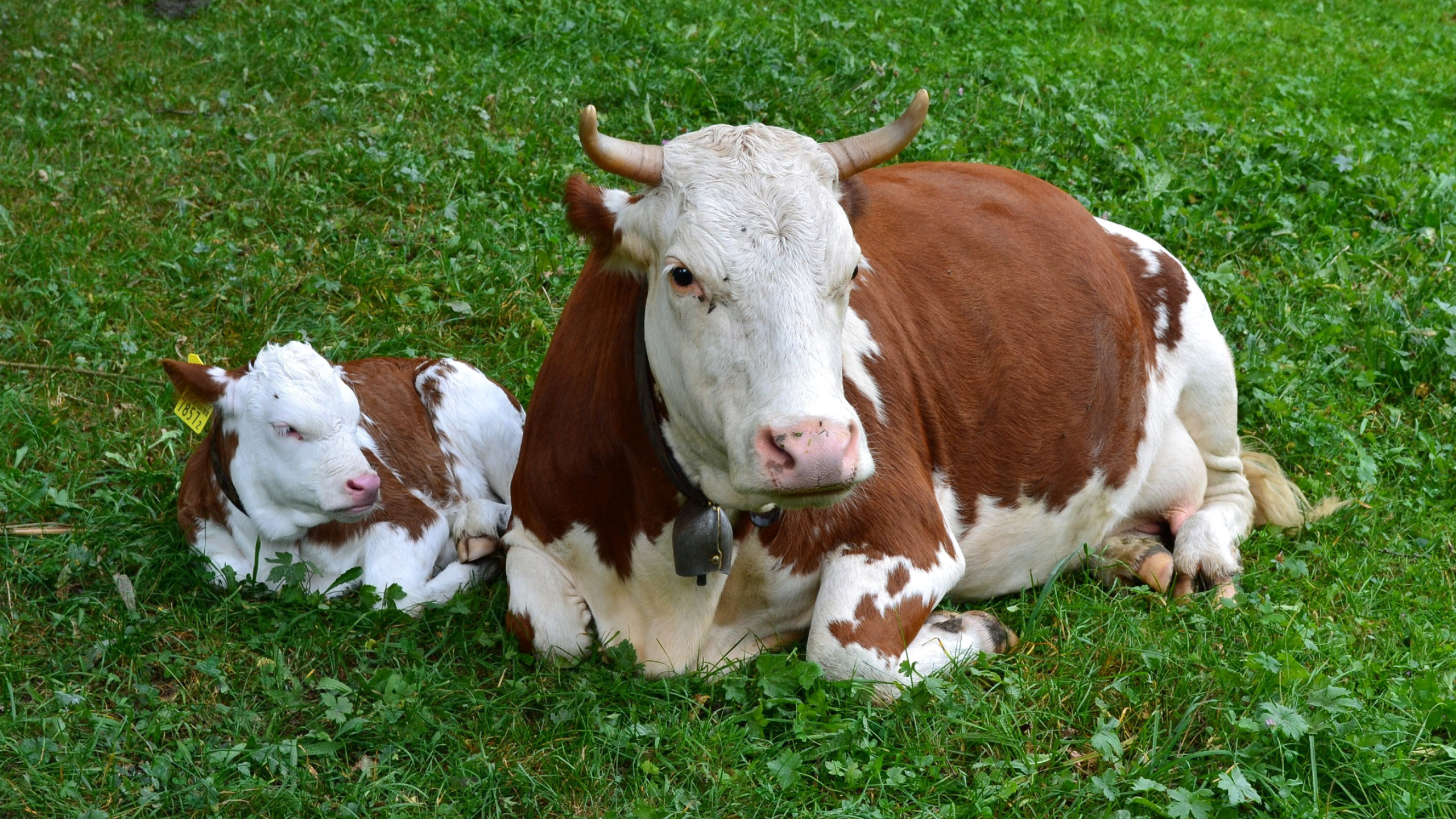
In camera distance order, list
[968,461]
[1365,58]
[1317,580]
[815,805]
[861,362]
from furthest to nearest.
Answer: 1. [1365,58]
2. [1317,580]
3. [968,461]
4. [861,362]
5. [815,805]

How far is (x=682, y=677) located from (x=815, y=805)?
0.68 metres

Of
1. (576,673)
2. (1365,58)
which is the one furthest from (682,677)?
(1365,58)

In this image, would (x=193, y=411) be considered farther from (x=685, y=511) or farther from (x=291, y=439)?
(x=685, y=511)

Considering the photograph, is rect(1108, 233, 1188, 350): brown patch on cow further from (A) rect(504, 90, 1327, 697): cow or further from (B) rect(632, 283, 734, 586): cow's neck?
(B) rect(632, 283, 734, 586): cow's neck

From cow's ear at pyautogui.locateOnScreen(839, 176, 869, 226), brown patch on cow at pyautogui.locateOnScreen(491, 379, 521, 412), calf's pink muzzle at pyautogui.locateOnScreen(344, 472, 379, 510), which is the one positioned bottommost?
brown patch on cow at pyautogui.locateOnScreen(491, 379, 521, 412)

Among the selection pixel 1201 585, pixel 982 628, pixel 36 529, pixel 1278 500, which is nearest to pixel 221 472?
pixel 36 529

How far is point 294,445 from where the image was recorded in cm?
418

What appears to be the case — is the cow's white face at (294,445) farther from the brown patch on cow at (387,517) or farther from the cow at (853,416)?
the cow at (853,416)

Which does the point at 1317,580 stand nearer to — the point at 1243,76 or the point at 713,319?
the point at 713,319

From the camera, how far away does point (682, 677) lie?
3963mm

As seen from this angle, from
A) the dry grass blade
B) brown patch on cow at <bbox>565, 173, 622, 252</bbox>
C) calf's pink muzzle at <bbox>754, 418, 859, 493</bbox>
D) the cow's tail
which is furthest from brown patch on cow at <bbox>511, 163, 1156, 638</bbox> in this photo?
the dry grass blade

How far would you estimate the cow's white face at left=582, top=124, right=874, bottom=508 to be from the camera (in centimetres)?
306

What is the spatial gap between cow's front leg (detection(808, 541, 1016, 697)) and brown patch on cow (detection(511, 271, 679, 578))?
60 cm

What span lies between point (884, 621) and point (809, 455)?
3.82ft
